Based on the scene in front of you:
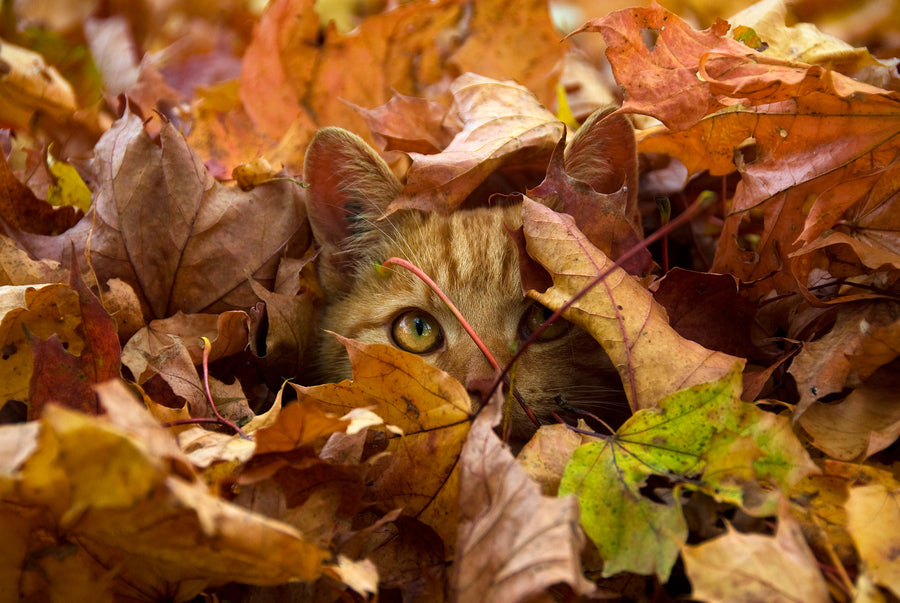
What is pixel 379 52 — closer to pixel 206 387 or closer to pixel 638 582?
pixel 206 387

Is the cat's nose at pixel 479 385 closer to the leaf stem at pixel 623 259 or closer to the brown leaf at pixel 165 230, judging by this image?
the leaf stem at pixel 623 259

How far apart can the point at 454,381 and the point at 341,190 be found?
39.8 inches

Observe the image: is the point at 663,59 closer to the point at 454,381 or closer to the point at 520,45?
the point at 454,381

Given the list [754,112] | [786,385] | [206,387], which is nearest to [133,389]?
[206,387]

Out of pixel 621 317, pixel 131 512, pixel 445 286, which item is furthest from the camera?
pixel 445 286

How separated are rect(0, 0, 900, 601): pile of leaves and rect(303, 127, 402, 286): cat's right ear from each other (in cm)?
6

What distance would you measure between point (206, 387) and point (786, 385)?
47.9 inches

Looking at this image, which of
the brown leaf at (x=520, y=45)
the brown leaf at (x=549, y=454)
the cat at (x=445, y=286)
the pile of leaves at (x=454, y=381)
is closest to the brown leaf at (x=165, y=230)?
the pile of leaves at (x=454, y=381)

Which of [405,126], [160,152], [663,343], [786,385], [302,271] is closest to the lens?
[663,343]

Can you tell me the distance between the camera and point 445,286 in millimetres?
1979

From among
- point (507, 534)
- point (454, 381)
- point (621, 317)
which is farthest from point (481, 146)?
point (507, 534)

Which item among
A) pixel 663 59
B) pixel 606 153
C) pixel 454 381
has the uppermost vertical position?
pixel 663 59

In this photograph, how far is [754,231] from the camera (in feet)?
6.40

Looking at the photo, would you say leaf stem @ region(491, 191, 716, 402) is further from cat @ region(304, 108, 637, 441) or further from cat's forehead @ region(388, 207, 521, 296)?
cat's forehead @ region(388, 207, 521, 296)
